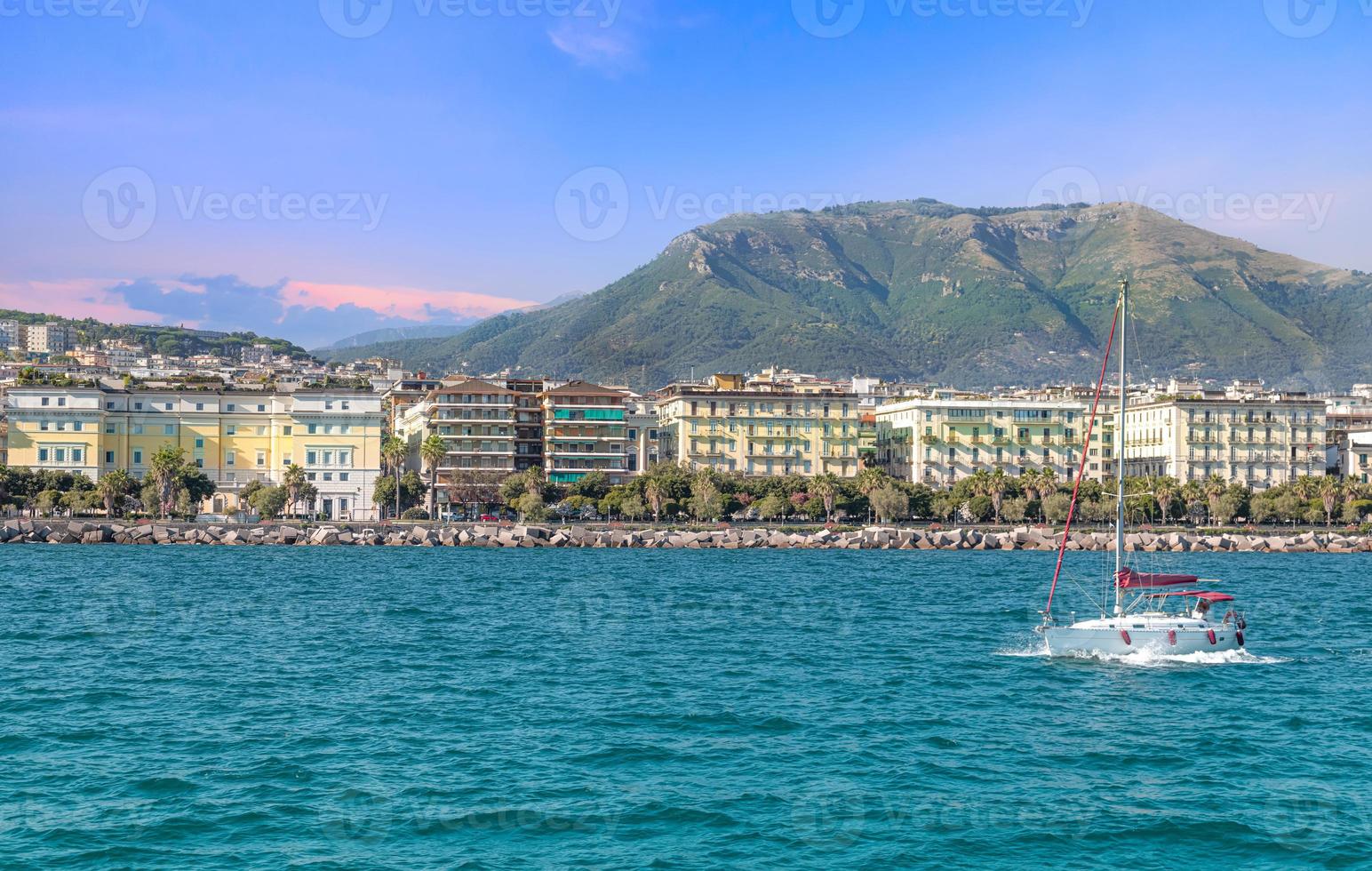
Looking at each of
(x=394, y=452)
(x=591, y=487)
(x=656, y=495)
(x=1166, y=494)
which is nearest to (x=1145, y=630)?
(x=656, y=495)

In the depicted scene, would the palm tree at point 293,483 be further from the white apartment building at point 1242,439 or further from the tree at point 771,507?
the white apartment building at point 1242,439

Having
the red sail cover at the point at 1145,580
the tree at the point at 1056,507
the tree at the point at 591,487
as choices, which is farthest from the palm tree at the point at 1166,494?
the red sail cover at the point at 1145,580

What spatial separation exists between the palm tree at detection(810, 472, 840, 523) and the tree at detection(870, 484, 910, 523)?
9.78 feet

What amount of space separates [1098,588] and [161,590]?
121ft

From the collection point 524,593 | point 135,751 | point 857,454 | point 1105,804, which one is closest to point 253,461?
point 857,454

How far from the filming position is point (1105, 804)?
19859 mm

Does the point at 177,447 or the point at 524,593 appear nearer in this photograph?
the point at 524,593

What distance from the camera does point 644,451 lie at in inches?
4783

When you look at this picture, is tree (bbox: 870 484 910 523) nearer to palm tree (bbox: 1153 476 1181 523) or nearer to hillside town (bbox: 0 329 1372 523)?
hillside town (bbox: 0 329 1372 523)

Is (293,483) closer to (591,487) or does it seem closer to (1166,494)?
(591,487)

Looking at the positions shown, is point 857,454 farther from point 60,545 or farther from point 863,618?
point 863,618

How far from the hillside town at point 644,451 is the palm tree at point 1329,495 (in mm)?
379

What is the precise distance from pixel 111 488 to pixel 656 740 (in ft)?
261

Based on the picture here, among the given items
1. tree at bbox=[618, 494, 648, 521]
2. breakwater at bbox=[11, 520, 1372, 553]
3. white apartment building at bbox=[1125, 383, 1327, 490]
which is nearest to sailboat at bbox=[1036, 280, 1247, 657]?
breakwater at bbox=[11, 520, 1372, 553]
